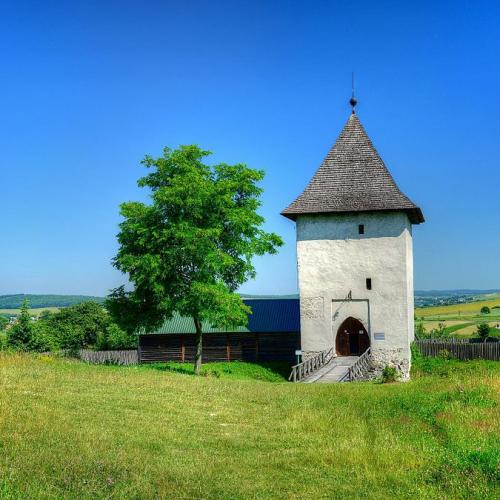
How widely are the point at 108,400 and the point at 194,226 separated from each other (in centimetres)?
1451

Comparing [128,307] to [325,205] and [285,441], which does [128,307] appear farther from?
A: [285,441]

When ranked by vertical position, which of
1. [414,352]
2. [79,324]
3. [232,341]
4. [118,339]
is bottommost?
[118,339]

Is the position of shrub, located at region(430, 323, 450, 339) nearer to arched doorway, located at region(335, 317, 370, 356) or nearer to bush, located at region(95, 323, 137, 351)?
arched doorway, located at region(335, 317, 370, 356)

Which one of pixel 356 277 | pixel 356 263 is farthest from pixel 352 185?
pixel 356 277

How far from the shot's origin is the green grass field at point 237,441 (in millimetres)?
8797

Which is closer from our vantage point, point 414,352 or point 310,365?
point 310,365

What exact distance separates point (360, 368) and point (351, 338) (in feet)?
14.9

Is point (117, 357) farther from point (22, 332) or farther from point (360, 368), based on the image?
point (360, 368)

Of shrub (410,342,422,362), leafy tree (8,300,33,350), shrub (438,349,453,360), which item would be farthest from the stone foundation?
leafy tree (8,300,33,350)

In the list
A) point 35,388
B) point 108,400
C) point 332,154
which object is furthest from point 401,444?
point 332,154

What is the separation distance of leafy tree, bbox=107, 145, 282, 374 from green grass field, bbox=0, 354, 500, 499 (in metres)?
9.87

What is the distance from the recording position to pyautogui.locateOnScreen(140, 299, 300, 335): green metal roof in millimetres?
41281

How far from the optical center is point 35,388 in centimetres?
1532

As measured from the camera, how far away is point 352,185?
1298 inches
